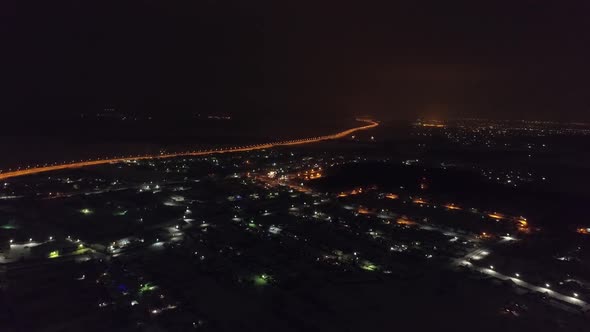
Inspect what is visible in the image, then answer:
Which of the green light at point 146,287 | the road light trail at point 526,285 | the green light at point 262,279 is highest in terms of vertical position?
the green light at point 146,287

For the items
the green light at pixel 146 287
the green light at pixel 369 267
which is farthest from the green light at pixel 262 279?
the green light at pixel 369 267

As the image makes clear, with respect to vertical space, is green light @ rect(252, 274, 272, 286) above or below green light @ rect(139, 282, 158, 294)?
below

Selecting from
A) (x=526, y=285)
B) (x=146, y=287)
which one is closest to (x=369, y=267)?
(x=526, y=285)

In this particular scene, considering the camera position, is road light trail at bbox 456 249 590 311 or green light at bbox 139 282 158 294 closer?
green light at bbox 139 282 158 294

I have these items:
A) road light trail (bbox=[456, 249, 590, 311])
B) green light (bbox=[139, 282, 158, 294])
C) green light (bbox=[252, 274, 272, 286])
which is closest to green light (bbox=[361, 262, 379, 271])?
road light trail (bbox=[456, 249, 590, 311])

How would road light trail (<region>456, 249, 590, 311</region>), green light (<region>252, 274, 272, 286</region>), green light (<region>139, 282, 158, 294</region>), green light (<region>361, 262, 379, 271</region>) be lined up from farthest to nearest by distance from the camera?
green light (<region>361, 262, 379, 271</region>) → green light (<region>252, 274, 272, 286</region>) → road light trail (<region>456, 249, 590, 311</region>) → green light (<region>139, 282, 158, 294</region>)

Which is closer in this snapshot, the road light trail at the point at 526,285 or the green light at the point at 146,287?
the green light at the point at 146,287

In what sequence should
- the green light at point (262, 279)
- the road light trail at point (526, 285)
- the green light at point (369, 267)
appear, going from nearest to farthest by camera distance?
1. the road light trail at point (526, 285)
2. the green light at point (262, 279)
3. the green light at point (369, 267)

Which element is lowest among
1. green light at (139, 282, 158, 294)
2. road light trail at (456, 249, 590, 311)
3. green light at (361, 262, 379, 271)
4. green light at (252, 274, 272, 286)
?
road light trail at (456, 249, 590, 311)

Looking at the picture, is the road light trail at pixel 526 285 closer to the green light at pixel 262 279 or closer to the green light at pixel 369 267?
the green light at pixel 369 267

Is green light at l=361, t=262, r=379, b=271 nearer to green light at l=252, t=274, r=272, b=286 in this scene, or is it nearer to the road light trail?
the road light trail

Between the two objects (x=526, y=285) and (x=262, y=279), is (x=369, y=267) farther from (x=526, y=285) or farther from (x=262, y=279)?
(x=526, y=285)

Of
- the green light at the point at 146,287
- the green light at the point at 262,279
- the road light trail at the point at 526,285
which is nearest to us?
the green light at the point at 146,287

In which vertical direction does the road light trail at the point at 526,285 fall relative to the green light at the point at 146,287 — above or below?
below
